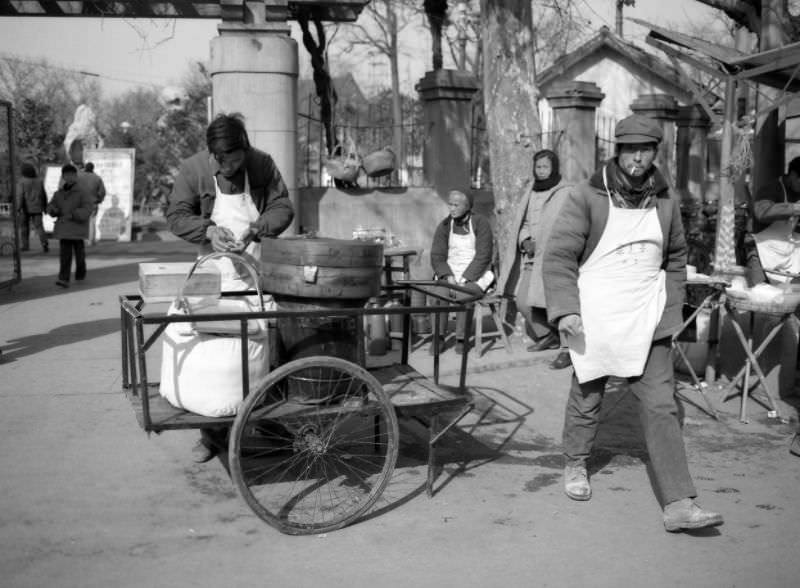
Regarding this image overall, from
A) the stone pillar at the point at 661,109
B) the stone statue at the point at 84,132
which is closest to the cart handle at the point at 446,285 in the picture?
the stone pillar at the point at 661,109

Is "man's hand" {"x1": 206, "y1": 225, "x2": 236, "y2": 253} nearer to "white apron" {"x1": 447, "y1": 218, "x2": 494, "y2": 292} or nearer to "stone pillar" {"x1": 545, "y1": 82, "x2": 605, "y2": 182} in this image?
"white apron" {"x1": 447, "y1": 218, "x2": 494, "y2": 292}

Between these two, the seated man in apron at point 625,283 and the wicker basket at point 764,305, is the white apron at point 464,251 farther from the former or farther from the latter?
the seated man in apron at point 625,283

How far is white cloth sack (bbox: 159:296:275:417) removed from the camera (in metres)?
4.35

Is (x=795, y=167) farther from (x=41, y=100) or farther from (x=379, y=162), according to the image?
(x=41, y=100)

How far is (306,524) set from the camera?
13.9ft

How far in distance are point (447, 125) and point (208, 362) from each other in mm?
7792

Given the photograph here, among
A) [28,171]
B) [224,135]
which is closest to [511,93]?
[224,135]

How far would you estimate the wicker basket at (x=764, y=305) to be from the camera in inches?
252

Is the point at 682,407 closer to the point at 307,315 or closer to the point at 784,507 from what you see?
the point at 784,507

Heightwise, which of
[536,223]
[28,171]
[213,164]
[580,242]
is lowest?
[580,242]

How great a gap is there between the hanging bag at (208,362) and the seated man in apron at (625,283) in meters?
1.48

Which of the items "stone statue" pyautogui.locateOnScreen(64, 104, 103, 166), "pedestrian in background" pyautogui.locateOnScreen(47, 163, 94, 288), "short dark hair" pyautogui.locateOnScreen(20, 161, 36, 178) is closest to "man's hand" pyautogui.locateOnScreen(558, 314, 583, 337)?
"pedestrian in background" pyautogui.locateOnScreen(47, 163, 94, 288)

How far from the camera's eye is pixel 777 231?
25.4 ft

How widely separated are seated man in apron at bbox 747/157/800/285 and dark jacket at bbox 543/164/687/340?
339 cm
